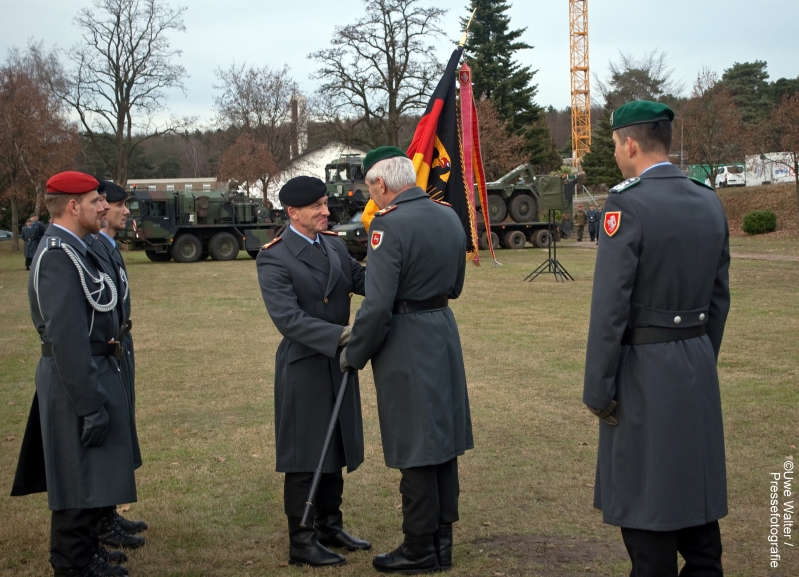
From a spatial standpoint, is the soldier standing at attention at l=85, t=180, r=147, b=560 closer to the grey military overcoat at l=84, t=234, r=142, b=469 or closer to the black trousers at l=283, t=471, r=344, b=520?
the grey military overcoat at l=84, t=234, r=142, b=469

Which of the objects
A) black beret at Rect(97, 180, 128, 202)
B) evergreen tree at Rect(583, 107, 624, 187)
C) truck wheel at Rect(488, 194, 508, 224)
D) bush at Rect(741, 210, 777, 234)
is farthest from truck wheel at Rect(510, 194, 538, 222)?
black beret at Rect(97, 180, 128, 202)

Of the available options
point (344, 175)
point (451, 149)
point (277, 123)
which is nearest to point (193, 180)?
point (277, 123)

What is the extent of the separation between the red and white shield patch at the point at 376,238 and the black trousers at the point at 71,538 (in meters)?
1.82

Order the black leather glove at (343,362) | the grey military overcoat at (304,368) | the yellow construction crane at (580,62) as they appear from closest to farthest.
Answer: the black leather glove at (343,362), the grey military overcoat at (304,368), the yellow construction crane at (580,62)

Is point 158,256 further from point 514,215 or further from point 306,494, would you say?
point 306,494

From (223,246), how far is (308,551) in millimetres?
28121

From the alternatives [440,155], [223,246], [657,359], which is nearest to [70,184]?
[657,359]

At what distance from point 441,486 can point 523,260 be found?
22667mm

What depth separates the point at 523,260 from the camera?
26.5m

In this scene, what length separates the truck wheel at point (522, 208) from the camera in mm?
33219

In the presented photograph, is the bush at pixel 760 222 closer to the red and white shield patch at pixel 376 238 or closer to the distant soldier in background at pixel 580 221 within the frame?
the distant soldier in background at pixel 580 221

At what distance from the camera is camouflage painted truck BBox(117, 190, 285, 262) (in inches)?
1170

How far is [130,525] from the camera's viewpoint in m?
4.76

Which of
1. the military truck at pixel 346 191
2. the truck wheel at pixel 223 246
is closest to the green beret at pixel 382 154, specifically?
the military truck at pixel 346 191
